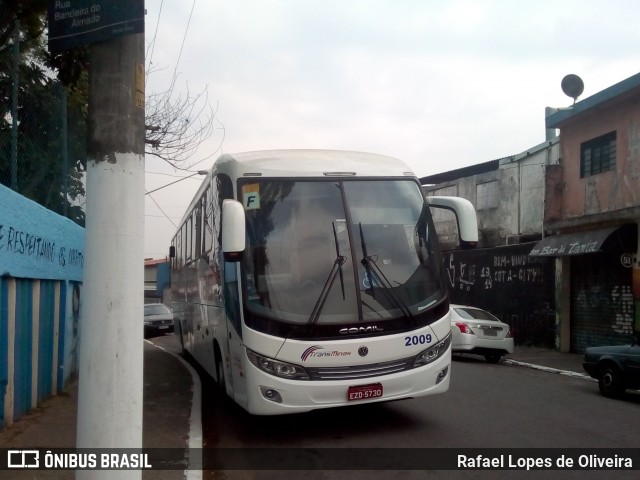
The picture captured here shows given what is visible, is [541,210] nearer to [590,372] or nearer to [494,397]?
[590,372]

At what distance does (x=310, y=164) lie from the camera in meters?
8.05

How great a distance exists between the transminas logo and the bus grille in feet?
0.46

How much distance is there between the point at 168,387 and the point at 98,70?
338 inches

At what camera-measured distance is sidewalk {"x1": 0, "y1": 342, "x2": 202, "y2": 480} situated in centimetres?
620

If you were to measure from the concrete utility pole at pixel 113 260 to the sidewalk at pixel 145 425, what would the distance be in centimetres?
225

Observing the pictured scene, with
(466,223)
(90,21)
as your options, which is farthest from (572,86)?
(90,21)

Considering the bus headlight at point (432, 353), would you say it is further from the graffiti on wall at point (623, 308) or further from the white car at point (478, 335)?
the graffiti on wall at point (623, 308)

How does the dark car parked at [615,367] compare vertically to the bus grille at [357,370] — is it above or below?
below

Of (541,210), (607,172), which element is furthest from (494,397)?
(541,210)

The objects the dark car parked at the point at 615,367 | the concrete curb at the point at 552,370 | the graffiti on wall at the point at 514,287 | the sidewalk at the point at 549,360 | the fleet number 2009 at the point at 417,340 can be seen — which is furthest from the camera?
the graffiti on wall at the point at 514,287

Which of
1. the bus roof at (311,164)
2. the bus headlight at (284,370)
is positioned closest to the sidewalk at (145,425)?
the bus headlight at (284,370)

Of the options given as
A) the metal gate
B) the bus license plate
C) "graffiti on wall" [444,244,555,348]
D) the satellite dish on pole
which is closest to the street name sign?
the bus license plate

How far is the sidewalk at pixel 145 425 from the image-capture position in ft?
20.3

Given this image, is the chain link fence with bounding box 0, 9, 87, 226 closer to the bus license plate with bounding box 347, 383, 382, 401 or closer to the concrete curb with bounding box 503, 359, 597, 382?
the bus license plate with bounding box 347, 383, 382, 401
